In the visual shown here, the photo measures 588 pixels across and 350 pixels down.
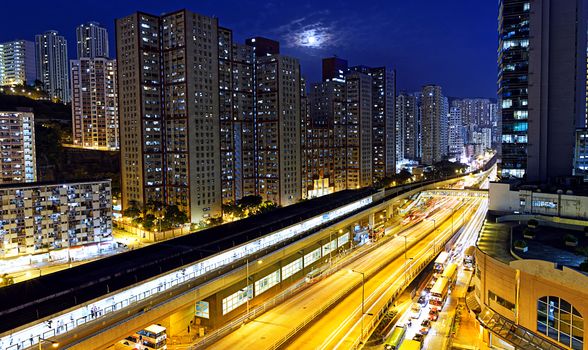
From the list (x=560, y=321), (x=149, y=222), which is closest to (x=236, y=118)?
(x=149, y=222)

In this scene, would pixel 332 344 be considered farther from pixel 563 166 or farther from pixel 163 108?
pixel 163 108

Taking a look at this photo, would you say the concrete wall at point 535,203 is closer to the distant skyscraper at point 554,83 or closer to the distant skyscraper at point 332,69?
the distant skyscraper at point 554,83

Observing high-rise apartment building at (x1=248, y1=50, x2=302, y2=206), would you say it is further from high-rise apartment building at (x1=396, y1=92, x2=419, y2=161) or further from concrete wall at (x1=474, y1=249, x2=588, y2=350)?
high-rise apartment building at (x1=396, y1=92, x2=419, y2=161)

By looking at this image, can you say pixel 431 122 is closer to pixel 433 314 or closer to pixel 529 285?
pixel 433 314

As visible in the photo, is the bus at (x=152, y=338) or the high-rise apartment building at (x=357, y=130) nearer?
the bus at (x=152, y=338)

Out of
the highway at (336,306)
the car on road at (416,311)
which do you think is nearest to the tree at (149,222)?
the highway at (336,306)

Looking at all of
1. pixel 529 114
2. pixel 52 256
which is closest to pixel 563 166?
pixel 529 114
